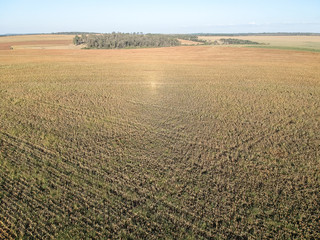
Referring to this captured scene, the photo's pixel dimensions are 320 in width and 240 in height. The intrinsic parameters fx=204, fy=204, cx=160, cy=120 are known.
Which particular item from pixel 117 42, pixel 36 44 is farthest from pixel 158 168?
pixel 36 44

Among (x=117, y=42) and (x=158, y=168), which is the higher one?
(x=117, y=42)

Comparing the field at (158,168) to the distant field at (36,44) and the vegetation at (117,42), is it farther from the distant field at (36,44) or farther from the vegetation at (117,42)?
the distant field at (36,44)

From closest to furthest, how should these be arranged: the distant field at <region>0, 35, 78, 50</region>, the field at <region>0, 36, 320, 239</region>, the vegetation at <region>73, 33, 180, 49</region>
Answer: the field at <region>0, 36, 320, 239</region>
the distant field at <region>0, 35, 78, 50</region>
the vegetation at <region>73, 33, 180, 49</region>

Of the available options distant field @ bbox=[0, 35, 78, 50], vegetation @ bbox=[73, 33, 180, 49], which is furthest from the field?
distant field @ bbox=[0, 35, 78, 50]

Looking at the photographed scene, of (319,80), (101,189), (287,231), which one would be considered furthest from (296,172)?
(319,80)

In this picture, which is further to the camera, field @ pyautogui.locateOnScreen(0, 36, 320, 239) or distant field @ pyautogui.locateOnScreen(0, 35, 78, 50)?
distant field @ pyautogui.locateOnScreen(0, 35, 78, 50)

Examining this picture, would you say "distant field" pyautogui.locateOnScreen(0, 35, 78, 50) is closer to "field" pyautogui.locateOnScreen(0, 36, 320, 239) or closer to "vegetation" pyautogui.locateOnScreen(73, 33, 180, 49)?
"vegetation" pyautogui.locateOnScreen(73, 33, 180, 49)

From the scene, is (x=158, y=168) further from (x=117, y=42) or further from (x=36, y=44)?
(x=36, y=44)

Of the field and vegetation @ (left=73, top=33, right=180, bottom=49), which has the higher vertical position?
vegetation @ (left=73, top=33, right=180, bottom=49)
